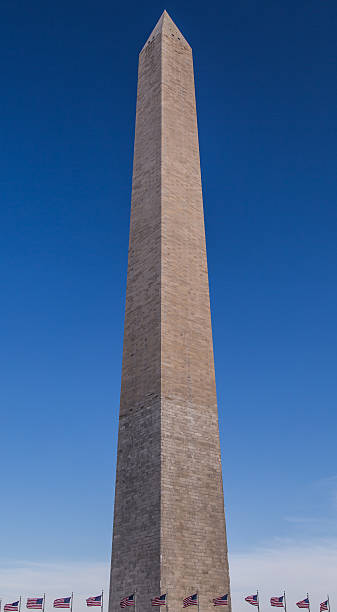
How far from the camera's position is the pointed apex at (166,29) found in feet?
106

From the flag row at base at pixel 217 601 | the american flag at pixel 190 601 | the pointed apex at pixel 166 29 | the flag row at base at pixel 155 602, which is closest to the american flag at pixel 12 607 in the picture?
the flag row at base at pixel 155 602

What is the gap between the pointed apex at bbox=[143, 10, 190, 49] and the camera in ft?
106

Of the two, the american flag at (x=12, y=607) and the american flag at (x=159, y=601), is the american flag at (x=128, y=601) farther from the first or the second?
the american flag at (x=12, y=607)

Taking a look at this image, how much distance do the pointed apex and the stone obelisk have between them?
133 centimetres

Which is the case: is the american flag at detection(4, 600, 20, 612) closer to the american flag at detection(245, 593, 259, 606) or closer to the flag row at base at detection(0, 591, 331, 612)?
the flag row at base at detection(0, 591, 331, 612)

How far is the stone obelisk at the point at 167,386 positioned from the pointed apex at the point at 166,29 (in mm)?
1332

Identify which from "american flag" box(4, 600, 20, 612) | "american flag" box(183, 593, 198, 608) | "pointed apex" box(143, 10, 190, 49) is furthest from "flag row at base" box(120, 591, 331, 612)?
"pointed apex" box(143, 10, 190, 49)

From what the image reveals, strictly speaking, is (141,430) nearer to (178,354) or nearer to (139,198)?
(178,354)

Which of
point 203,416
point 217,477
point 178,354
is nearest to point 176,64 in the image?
point 178,354

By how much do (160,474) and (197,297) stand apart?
7804 mm

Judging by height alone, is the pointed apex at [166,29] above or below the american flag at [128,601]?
above

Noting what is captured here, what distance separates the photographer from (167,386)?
2391 centimetres

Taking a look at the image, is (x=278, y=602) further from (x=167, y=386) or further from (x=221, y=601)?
(x=167, y=386)

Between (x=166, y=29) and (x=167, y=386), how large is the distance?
18.5 meters
